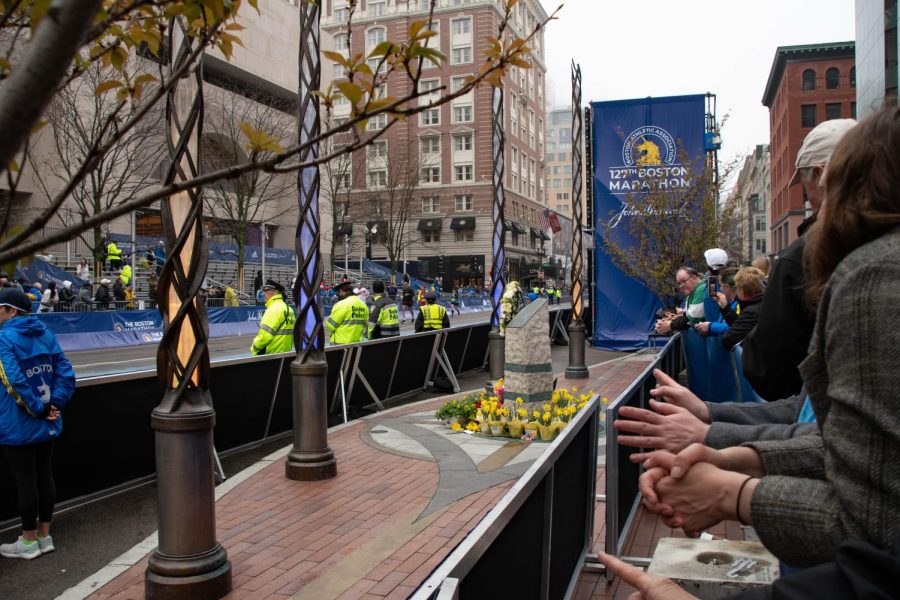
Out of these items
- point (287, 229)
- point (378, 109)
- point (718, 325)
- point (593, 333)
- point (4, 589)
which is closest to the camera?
point (378, 109)

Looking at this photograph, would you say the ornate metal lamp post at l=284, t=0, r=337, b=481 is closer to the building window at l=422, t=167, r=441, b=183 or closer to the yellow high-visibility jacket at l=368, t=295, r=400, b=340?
the yellow high-visibility jacket at l=368, t=295, r=400, b=340

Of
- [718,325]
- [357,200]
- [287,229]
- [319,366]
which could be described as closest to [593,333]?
[718,325]

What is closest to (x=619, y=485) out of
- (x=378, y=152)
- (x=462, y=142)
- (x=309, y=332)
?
(x=309, y=332)

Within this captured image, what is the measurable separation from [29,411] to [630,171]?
51.7 ft

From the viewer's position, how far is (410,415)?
10773mm

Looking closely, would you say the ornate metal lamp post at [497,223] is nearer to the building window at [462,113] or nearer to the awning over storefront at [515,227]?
the awning over storefront at [515,227]

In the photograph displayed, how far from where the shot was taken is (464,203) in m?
72.6

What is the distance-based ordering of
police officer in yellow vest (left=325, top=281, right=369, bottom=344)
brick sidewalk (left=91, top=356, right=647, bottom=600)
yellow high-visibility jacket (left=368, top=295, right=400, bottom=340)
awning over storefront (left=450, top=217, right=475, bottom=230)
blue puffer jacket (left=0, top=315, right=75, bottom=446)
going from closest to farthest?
brick sidewalk (left=91, top=356, right=647, bottom=600) → blue puffer jacket (left=0, top=315, right=75, bottom=446) → police officer in yellow vest (left=325, top=281, right=369, bottom=344) → yellow high-visibility jacket (left=368, top=295, right=400, bottom=340) → awning over storefront (left=450, top=217, right=475, bottom=230)

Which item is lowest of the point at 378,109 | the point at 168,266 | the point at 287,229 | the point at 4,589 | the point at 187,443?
the point at 4,589

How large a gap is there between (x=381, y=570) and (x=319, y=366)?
266cm

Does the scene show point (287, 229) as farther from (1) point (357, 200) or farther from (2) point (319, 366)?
(2) point (319, 366)

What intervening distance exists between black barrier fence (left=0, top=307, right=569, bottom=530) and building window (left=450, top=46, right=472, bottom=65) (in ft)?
205

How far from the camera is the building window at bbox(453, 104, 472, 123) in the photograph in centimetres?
7256

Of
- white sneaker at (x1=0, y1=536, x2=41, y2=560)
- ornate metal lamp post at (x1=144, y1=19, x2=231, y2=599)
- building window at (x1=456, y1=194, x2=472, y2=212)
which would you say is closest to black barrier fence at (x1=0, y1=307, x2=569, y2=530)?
white sneaker at (x1=0, y1=536, x2=41, y2=560)
